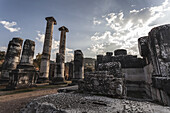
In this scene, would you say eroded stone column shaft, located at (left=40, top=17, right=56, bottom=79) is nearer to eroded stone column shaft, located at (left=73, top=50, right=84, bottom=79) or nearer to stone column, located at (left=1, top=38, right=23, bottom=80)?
stone column, located at (left=1, top=38, right=23, bottom=80)

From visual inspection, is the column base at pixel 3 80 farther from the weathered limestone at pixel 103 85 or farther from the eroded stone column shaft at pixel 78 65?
the weathered limestone at pixel 103 85

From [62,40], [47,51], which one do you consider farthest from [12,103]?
A: [62,40]

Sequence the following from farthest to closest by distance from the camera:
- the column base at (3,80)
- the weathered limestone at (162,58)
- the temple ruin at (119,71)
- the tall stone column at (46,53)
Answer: the tall stone column at (46,53) → the column base at (3,80) → the temple ruin at (119,71) → the weathered limestone at (162,58)

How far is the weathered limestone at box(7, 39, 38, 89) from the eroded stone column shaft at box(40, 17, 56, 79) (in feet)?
11.7

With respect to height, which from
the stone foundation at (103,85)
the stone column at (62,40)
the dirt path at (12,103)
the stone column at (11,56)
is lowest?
the dirt path at (12,103)

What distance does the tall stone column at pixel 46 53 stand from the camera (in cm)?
1120

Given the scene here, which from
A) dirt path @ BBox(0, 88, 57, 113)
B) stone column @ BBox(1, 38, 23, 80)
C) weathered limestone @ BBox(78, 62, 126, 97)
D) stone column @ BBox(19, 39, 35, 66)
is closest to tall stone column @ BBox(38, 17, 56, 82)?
stone column @ BBox(1, 38, 23, 80)

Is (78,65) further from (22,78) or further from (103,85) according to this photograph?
(103,85)

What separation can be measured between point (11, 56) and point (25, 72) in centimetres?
372

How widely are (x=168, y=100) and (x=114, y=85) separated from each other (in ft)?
4.14

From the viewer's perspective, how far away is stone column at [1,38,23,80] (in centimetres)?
858

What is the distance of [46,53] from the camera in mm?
12031

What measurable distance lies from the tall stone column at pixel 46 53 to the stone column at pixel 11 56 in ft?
10.3

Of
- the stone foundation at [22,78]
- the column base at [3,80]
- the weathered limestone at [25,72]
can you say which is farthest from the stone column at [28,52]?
the column base at [3,80]
